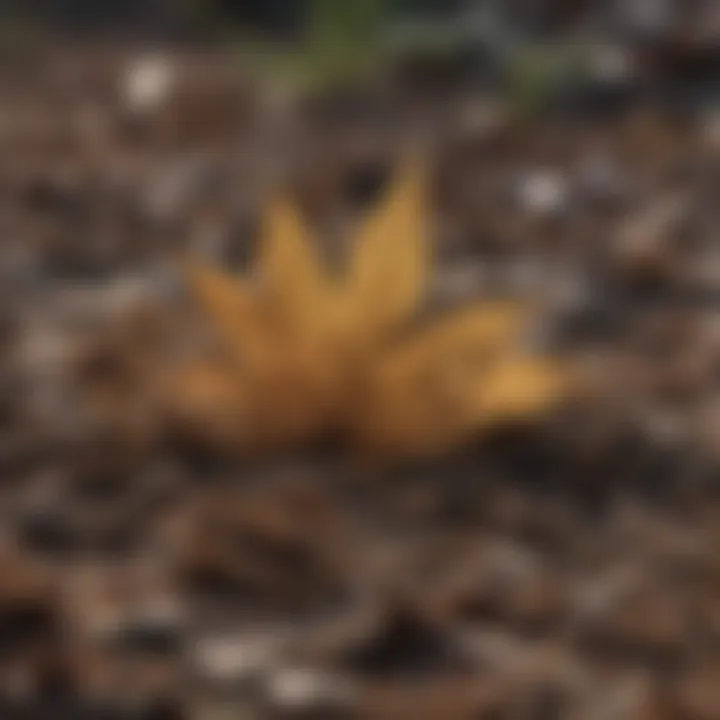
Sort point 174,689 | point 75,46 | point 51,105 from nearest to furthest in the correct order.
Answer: point 174,689, point 51,105, point 75,46

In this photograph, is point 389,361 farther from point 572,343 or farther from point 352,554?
point 572,343

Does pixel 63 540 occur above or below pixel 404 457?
below

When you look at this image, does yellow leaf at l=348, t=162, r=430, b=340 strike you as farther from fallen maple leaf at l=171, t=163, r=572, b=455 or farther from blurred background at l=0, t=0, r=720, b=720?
blurred background at l=0, t=0, r=720, b=720

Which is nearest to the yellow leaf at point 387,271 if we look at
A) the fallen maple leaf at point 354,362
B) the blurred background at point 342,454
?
the fallen maple leaf at point 354,362

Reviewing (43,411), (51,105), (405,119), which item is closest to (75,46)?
(51,105)

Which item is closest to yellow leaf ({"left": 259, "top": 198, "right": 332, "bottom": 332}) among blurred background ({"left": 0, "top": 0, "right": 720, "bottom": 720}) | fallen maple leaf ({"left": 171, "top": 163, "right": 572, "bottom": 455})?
fallen maple leaf ({"left": 171, "top": 163, "right": 572, "bottom": 455})

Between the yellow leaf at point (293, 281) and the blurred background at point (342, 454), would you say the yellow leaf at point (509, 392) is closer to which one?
the blurred background at point (342, 454)

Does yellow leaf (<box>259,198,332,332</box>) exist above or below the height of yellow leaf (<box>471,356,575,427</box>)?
above
